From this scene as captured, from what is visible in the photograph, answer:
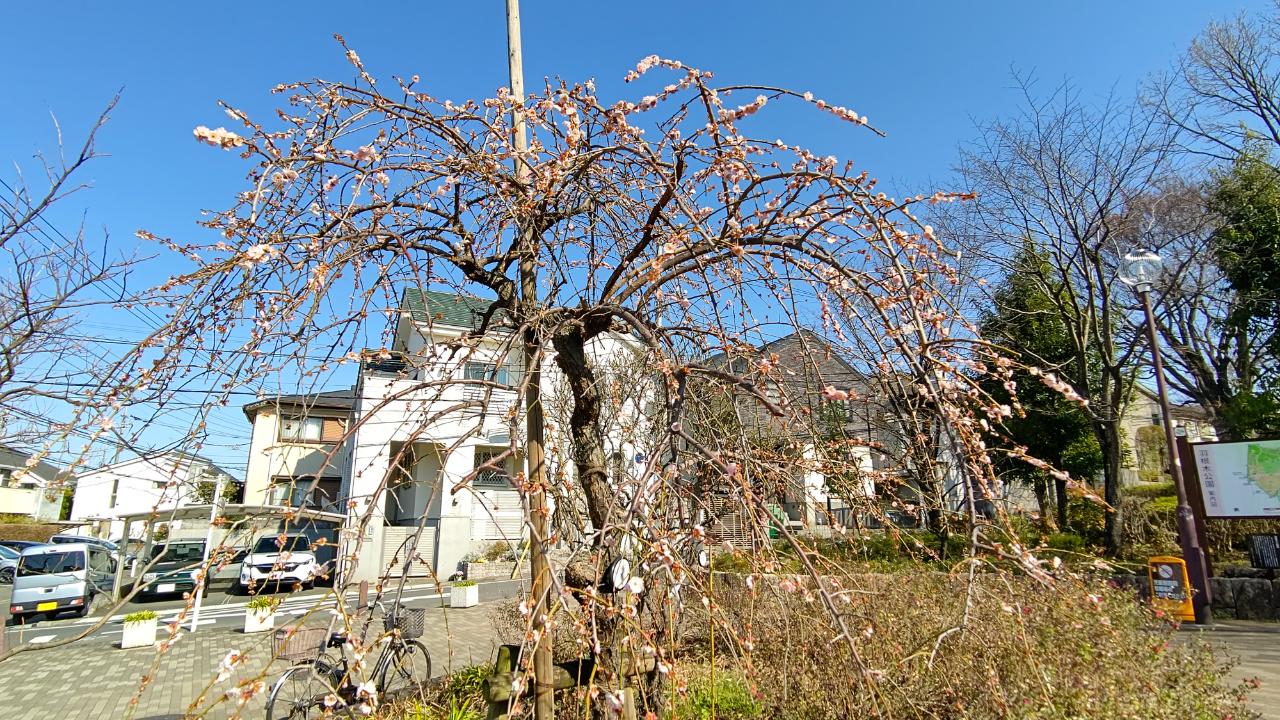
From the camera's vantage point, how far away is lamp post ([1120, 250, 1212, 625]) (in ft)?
31.7

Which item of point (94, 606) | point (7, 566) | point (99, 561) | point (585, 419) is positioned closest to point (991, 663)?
point (585, 419)

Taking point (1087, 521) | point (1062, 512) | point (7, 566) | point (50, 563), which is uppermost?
point (1062, 512)

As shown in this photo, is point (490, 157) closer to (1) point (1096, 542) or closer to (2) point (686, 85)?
(2) point (686, 85)

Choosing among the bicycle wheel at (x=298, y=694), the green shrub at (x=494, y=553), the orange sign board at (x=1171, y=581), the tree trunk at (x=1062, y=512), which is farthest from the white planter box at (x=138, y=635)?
the tree trunk at (x=1062, y=512)

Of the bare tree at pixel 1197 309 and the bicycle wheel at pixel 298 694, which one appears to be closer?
the bicycle wheel at pixel 298 694

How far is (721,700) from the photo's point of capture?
4.71 m

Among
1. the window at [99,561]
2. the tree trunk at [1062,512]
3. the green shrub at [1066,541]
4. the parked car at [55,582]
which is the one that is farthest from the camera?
the window at [99,561]

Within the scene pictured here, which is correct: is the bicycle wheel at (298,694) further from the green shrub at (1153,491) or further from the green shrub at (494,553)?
the green shrub at (1153,491)

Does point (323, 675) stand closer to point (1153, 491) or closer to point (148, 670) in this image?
point (148, 670)

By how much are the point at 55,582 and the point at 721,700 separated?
16025 millimetres

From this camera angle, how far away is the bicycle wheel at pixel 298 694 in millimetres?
4969

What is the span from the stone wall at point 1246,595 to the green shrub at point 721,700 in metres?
8.07

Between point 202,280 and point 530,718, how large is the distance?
92.6 inches

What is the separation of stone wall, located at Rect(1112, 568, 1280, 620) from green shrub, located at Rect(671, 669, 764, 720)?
8.07 m
